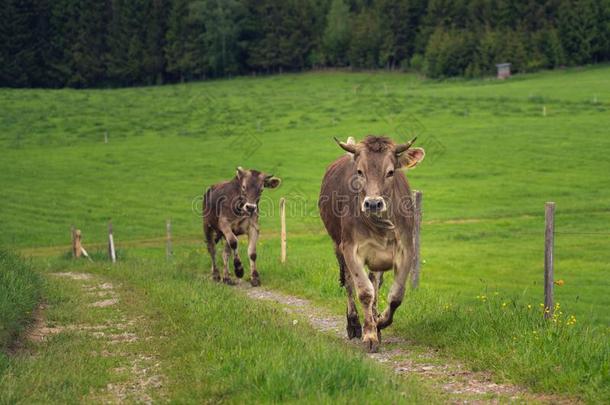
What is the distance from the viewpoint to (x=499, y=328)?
11352mm

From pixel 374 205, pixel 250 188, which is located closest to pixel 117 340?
pixel 374 205

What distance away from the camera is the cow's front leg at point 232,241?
2128 cm

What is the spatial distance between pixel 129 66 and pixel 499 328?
134304 mm

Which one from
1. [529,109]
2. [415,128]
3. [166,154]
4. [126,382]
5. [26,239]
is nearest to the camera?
[126,382]

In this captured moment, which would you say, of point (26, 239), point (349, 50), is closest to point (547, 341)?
point (26, 239)

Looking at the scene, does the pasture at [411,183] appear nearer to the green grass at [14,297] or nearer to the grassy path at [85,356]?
the grassy path at [85,356]

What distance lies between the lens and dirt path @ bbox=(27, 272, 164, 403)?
9375 millimetres

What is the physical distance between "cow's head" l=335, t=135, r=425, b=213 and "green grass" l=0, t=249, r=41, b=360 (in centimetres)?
498

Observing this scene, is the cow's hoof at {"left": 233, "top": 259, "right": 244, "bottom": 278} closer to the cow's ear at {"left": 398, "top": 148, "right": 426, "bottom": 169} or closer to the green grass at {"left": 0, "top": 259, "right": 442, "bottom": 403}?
the green grass at {"left": 0, "top": 259, "right": 442, "bottom": 403}

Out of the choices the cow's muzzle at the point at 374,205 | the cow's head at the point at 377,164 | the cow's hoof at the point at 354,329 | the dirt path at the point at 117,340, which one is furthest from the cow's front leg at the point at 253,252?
the cow's muzzle at the point at 374,205

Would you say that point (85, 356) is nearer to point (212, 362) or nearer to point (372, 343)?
point (212, 362)

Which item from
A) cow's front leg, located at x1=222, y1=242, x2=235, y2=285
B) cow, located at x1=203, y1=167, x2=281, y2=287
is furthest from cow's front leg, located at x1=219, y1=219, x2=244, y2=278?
cow's front leg, located at x1=222, y1=242, x2=235, y2=285

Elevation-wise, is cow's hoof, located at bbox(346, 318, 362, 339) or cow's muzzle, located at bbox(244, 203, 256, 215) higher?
cow's muzzle, located at bbox(244, 203, 256, 215)

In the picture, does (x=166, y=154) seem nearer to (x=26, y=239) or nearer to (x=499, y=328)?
(x=26, y=239)
